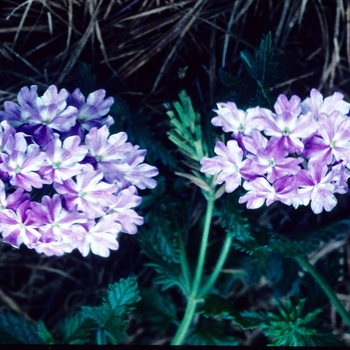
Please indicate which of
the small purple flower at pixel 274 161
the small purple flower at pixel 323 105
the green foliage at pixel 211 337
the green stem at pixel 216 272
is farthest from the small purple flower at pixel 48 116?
the green foliage at pixel 211 337

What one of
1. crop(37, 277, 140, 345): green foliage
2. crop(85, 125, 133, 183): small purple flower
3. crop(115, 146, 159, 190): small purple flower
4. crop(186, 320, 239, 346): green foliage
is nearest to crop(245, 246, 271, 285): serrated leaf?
crop(186, 320, 239, 346): green foliage

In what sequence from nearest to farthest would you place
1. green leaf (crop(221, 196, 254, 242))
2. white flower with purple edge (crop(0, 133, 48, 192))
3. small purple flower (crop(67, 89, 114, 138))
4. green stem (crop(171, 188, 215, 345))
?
white flower with purple edge (crop(0, 133, 48, 192)), small purple flower (crop(67, 89, 114, 138)), green leaf (crop(221, 196, 254, 242)), green stem (crop(171, 188, 215, 345))

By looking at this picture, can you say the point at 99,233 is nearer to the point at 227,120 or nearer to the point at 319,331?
the point at 227,120

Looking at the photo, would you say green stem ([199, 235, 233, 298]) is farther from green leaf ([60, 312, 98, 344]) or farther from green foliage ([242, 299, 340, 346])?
green leaf ([60, 312, 98, 344])

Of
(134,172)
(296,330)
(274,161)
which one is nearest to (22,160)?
(134,172)

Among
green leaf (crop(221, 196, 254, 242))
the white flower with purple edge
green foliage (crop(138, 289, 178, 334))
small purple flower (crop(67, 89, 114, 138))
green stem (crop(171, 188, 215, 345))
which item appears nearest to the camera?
the white flower with purple edge

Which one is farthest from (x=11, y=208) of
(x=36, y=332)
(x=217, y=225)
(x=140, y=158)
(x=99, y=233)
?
(x=217, y=225)
